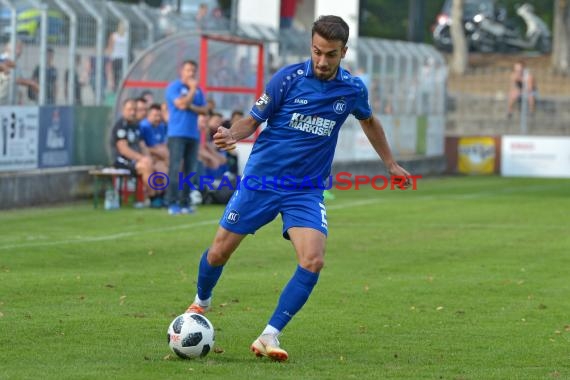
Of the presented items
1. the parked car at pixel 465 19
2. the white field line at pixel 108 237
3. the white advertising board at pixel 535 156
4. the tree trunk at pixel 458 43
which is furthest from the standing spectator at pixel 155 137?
the parked car at pixel 465 19

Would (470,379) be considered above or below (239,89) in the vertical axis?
below

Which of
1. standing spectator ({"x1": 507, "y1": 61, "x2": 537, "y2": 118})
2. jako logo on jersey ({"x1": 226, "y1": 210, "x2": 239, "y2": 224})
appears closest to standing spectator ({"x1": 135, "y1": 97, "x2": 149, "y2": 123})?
jako logo on jersey ({"x1": 226, "y1": 210, "x2": 239, "y2": 224})

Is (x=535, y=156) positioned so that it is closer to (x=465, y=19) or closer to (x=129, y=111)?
(x=129, y=111)

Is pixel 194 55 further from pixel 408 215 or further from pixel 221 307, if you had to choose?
pixel 221 307

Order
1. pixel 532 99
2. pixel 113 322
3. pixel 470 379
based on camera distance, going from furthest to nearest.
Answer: pixel 532 99 < pixel 113 322 < pixel 470 379

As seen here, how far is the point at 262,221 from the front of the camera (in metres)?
8.80

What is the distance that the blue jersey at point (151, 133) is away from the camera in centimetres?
2141

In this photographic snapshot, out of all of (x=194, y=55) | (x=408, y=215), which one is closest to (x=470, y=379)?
(x=408, y=215)

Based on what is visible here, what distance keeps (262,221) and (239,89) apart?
53.7 feet

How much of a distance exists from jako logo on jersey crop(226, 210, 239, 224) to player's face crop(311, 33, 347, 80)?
1.01 metres

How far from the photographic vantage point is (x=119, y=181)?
20828mm

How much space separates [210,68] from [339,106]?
1542 centimetres

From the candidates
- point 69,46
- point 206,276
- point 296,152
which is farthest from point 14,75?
point 296,152

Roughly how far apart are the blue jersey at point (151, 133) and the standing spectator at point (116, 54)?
7.95 feet
